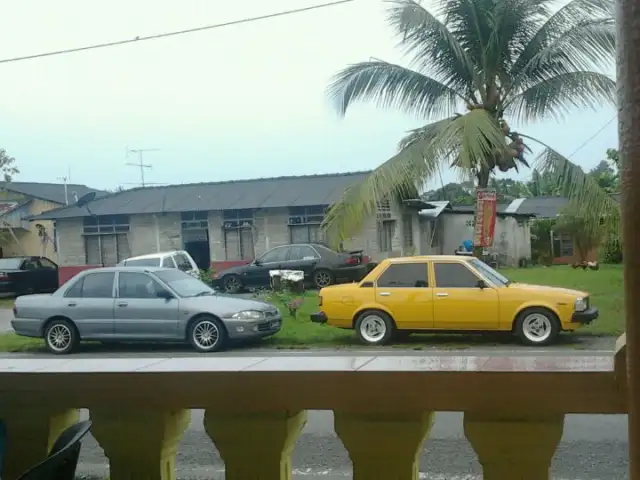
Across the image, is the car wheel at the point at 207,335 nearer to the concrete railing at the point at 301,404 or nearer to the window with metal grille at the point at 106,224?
the window with metal grille at the point at 106,224

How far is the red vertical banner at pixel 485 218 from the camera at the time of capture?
4.10 metres

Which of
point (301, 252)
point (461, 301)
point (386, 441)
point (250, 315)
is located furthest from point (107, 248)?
point (386, 441)

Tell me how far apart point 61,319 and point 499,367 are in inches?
180

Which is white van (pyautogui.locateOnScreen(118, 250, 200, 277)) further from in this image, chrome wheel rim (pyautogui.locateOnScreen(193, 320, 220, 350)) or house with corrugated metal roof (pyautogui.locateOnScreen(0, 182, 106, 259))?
house with corrugated metal roof (pyautogui.locateOnScreen(0, 182, 106, 259))

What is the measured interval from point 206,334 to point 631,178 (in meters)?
4.59

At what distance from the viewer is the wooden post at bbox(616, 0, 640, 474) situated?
691 mm

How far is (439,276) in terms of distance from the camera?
4.93 metres

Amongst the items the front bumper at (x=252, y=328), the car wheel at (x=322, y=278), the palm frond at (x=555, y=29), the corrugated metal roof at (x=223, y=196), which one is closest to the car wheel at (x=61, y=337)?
the corrugated metal roof at (x=223, y=196)

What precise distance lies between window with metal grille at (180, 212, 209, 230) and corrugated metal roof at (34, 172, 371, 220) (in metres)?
0.04

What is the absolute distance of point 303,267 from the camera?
5.11m

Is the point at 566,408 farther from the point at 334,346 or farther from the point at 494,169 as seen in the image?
the point at 494,169

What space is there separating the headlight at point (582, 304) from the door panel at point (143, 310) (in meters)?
2.59

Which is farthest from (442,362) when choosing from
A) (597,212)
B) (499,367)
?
(597,212)

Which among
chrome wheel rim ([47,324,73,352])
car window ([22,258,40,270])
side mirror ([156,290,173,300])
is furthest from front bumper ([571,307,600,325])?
car window ([22,258,40,270])
